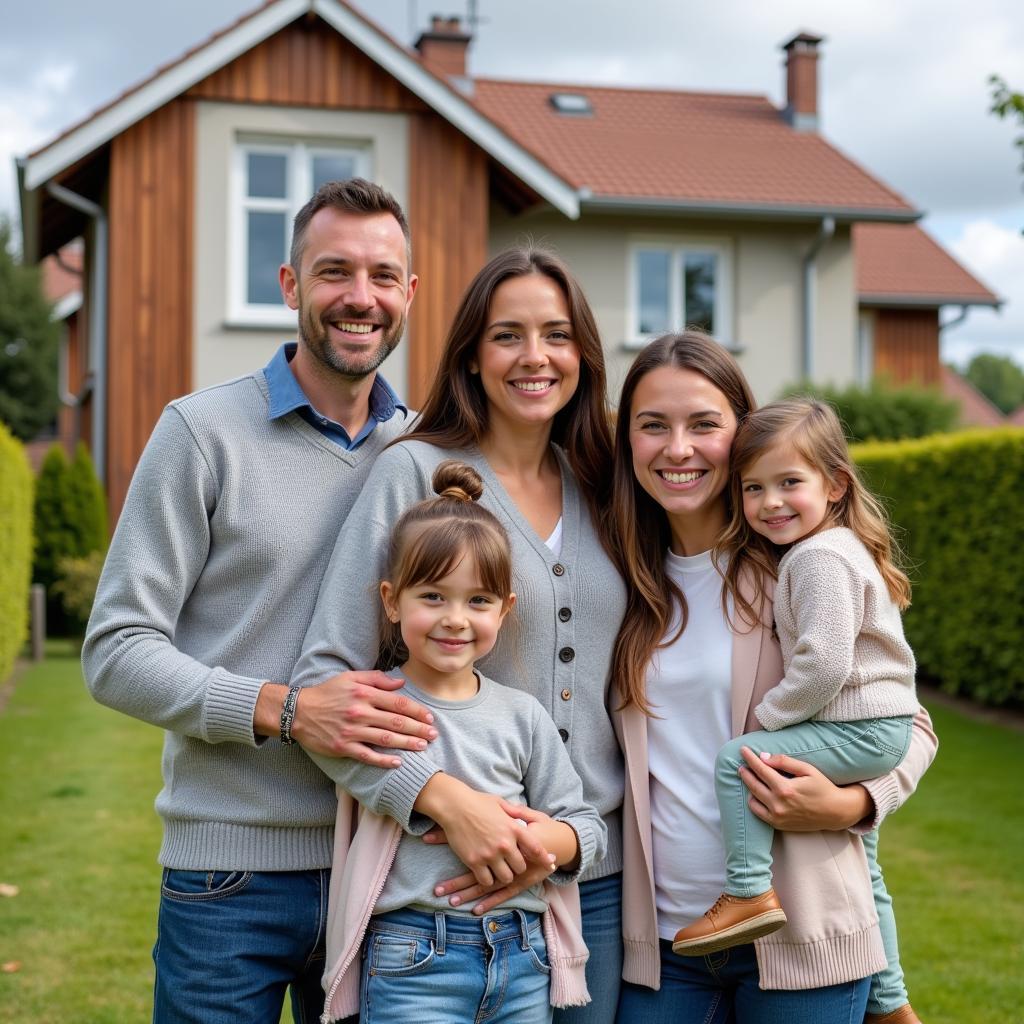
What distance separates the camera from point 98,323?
15.3 meters

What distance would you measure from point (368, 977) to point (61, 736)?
8.09 metres

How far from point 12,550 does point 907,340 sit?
15813 millimetres

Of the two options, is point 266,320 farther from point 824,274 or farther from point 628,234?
point 824,274

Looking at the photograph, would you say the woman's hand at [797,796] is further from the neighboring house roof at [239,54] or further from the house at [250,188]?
the neighboring house roof at [239,54]

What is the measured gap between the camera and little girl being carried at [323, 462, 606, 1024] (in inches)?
103

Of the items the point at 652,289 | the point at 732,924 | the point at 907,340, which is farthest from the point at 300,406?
the point at 907,340

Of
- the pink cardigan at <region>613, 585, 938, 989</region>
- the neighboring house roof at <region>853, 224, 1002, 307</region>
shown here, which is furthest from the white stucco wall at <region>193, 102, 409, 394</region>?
the pink cardigan at <region>613, 585, 938, 989</region>

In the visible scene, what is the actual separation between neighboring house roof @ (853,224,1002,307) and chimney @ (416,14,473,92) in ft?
23.4

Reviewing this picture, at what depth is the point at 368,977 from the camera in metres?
2.63

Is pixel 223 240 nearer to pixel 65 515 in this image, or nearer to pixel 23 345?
pixel 65 515

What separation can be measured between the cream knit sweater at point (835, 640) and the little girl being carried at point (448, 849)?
1.75 ft

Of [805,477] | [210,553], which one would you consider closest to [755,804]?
[805,477]

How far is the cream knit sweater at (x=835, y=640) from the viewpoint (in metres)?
2.77

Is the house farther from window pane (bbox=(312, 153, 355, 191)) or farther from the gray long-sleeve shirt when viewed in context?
the gray long-sleeve shirt
